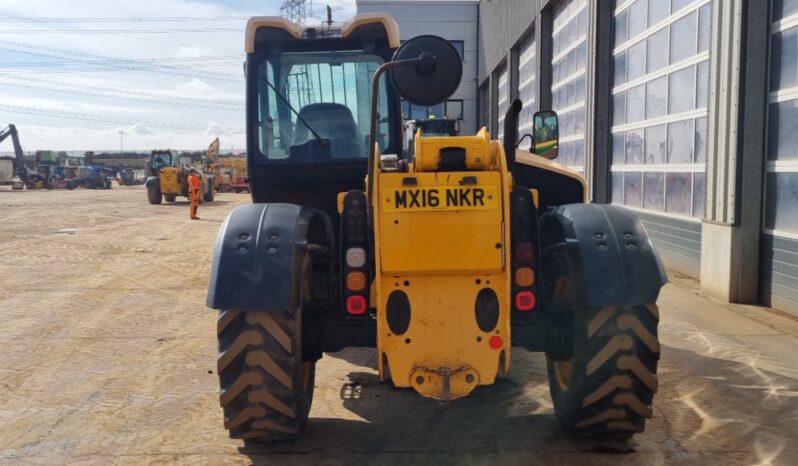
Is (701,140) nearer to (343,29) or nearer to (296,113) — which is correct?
(343,29)

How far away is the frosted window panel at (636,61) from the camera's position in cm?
1212

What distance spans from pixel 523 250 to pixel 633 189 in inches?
362

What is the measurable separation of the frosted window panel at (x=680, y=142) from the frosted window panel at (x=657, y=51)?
3.55 feet

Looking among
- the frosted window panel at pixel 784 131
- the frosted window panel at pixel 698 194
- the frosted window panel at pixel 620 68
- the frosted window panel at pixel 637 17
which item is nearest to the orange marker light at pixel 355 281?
the frosted window panel at pixel 784 131

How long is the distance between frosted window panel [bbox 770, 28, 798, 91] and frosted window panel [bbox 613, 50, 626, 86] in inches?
187

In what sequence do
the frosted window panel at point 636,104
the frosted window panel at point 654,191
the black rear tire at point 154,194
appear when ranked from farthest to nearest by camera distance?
1. the black rear tire at point 154,194
2. the frosted window panel at point 636,104
3. the frosted window panel at point 654,191

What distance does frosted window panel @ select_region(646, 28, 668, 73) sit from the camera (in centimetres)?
1122

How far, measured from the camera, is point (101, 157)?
8438 cm

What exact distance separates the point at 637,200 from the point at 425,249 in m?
9.41

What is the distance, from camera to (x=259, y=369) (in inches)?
164

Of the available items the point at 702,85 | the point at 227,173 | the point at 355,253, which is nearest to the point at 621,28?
the point at 702,85

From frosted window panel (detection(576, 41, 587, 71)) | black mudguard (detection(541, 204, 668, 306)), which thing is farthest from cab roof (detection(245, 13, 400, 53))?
frosted window panel (detection(576, 41, 587, 71))

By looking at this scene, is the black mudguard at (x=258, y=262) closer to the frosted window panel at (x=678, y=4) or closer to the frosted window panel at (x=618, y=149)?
the frosted window panel at (x=678, y=4)

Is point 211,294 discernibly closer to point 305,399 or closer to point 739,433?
point 305,399
